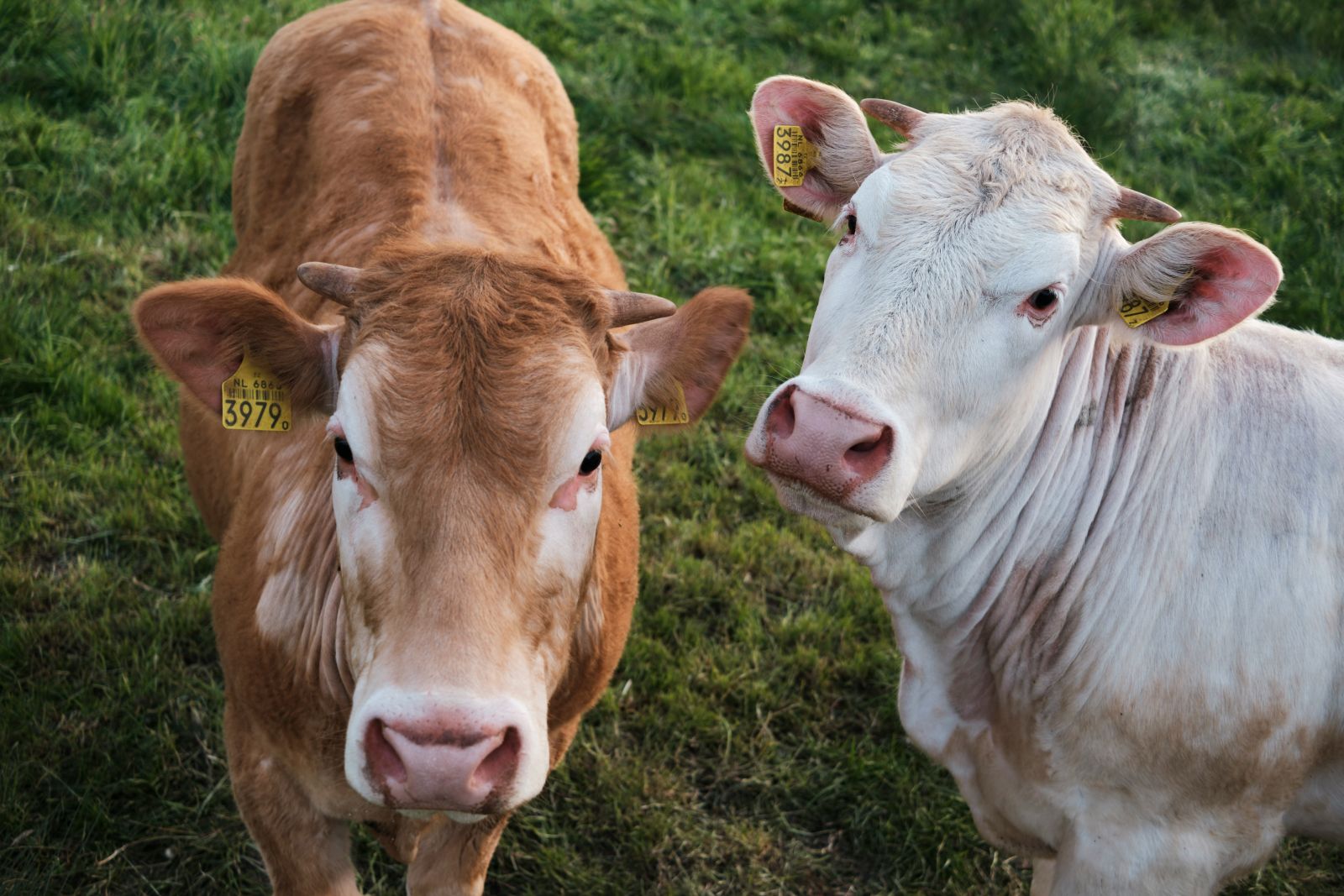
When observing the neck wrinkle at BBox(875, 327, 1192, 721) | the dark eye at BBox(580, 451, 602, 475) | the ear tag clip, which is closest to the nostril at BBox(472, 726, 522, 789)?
the dark eye at BBox(580, 451, 602, 475)

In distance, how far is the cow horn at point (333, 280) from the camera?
2.88 m

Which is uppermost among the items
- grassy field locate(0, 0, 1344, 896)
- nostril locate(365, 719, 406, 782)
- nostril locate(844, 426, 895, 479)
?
nostril locate(844, 426, 895, 479)

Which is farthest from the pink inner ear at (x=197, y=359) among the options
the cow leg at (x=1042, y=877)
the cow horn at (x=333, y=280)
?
the cow leg at (x=1042, y=877)

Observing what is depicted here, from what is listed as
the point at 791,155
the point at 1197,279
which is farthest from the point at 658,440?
the point at 1197,279

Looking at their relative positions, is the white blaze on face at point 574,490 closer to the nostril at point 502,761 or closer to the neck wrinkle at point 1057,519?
the nostril at point 502,761

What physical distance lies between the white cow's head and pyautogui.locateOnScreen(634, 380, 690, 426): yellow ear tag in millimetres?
374

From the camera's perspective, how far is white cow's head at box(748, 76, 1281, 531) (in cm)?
280

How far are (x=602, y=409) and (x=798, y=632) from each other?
2335 millimetres

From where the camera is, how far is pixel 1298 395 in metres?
3.32

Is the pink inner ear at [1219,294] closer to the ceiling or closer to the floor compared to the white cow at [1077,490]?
closer to the ceiling

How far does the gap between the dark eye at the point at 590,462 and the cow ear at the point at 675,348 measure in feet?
1.20

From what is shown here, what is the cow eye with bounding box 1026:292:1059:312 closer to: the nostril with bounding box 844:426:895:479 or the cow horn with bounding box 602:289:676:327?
Result: the nostril with bounding box 844:426:895:479

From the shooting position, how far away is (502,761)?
246cm

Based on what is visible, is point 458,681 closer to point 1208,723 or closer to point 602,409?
point 602,409
